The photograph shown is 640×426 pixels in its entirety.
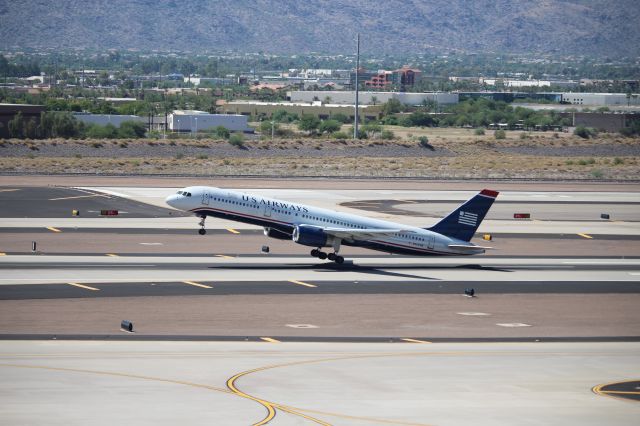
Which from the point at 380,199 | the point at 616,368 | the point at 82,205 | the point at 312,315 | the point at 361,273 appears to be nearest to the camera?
the point at 616,368

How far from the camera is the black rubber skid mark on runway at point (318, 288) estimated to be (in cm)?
5488

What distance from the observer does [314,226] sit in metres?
67.1

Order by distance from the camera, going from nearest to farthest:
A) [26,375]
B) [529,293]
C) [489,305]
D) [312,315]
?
[26,375] < [312,315] < [489,305] < [529,293]

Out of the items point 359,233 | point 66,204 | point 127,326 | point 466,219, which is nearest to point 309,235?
point 359,233

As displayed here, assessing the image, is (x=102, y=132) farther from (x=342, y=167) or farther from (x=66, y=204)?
(x=66, y=204)

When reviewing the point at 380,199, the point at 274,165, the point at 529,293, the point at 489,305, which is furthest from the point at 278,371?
the point at 274,165

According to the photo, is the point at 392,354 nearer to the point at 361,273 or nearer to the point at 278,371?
the point at 278,371

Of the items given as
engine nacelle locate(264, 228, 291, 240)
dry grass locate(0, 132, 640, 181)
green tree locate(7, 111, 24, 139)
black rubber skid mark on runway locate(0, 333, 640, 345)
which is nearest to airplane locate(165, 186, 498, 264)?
engine nacelle locate(264, 228, 291, 240)

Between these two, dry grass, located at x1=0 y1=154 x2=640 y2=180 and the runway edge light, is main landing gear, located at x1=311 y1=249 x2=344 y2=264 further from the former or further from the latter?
dry grass, located at x1=0 y1=154 x2=640 y2=180

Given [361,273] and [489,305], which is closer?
[489,305]

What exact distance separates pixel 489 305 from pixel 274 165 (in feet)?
285

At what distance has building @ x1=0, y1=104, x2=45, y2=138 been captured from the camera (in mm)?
164250

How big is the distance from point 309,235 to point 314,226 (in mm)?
859

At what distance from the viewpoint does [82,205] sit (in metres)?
93.6
